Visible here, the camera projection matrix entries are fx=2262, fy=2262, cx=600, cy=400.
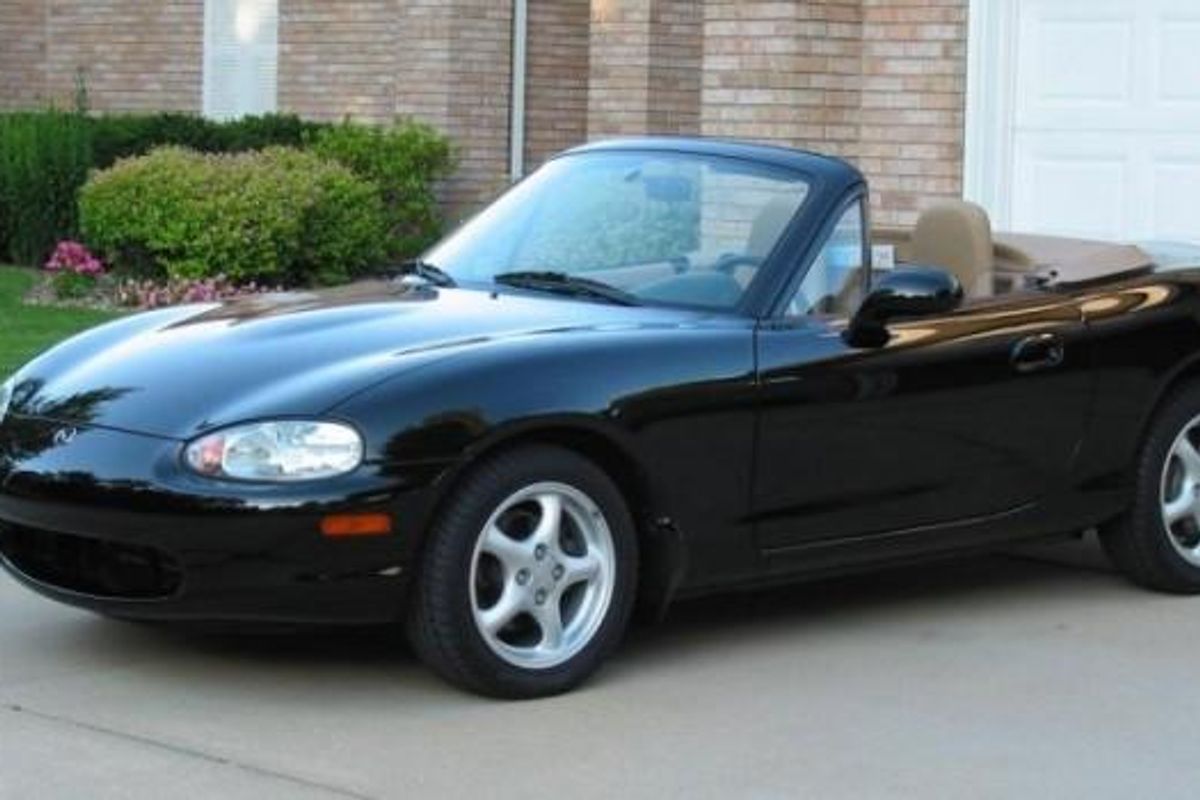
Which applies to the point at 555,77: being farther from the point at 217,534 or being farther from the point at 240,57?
the point at 217,534

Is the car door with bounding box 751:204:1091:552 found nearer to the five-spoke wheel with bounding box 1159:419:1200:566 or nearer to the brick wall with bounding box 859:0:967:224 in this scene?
the five-spoke wheel with bounding box 1159:419:1200:566

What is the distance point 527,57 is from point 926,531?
10820mm

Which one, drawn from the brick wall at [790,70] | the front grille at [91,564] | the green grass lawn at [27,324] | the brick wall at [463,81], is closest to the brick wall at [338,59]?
the brick wall at [463,81]

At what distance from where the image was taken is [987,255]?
7602 millimetres

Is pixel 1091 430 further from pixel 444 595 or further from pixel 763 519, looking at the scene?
pixel 444 595

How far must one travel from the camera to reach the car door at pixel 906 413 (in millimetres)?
6574

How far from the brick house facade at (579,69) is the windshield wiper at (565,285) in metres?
5.82

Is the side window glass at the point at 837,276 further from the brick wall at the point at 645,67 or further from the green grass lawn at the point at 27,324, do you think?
the brick wall at the point at 645,67

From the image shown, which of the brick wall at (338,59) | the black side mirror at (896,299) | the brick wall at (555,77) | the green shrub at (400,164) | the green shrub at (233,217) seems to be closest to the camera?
the black side mirror at (896,299)

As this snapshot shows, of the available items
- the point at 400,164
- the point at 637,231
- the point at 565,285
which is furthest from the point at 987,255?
the point at 400,164

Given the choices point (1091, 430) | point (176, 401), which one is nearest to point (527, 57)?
point (1091, 430)

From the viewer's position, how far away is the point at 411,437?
5.84 meters

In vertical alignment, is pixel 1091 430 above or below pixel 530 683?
above

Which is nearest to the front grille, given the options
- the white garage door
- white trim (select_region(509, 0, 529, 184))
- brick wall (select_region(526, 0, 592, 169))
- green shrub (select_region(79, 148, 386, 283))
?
the white garage door
